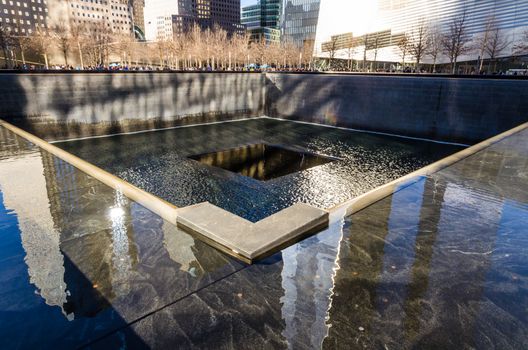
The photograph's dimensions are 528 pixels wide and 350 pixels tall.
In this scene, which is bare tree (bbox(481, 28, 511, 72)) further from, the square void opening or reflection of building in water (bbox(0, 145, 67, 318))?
reflection of building in water (bbox(0, 145, 67, 318))

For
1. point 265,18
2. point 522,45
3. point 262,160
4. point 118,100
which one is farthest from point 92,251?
point 265,18

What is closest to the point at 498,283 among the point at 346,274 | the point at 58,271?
the point at 346,274

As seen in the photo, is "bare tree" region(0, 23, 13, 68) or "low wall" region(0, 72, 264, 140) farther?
"bare tree" region(0, 23, 13, 68)

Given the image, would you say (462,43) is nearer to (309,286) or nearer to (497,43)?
(497,43)

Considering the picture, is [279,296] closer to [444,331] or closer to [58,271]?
[444,331]

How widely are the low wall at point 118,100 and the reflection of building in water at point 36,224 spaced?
13.5m

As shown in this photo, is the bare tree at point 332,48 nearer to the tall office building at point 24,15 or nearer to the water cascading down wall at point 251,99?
the water cascading down wall at point 251,99

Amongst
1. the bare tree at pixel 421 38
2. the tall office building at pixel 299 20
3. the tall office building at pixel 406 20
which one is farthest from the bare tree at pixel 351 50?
the tall office building at pixel 299 20

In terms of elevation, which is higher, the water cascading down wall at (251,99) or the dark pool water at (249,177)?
the water cascading down wall at (251,99)

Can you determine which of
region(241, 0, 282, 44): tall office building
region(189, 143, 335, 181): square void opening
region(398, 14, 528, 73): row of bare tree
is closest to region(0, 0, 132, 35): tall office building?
region(241, 0, 282, 44): tall office building

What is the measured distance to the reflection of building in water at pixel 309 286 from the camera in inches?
111

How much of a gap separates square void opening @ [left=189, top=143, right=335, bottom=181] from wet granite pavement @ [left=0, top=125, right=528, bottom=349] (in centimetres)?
1201

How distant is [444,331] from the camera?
112 inches

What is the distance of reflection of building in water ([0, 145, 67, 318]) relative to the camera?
341 centimetres
